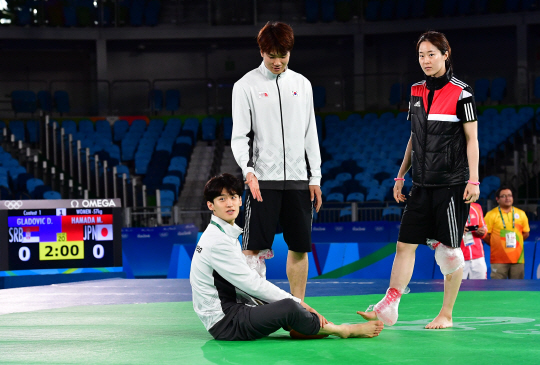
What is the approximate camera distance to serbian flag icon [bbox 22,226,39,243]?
8.87 m

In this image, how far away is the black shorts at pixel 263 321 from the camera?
3.65 meters

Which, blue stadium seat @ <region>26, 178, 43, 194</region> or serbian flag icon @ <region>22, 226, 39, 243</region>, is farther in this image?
blue stadium seat @ <region>26, 178, 43, 194</region>

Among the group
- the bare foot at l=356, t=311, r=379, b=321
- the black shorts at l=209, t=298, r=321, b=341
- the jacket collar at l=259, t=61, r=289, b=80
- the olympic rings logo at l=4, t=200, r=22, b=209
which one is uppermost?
the jacket collar at l=259, t=61, r=289, b=80

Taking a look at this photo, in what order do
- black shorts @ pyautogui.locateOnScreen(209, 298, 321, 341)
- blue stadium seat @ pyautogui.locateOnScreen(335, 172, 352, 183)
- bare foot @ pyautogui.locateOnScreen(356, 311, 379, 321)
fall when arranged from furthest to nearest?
blue stadium seat @ pyautogui.locateOnScreen(335, 172, 352, 183) → bare foot @ pyautogui.locateOnScreen(356, 311, 379, 321) → black shorts @ pyautogui.locateOnScreen(209, 298, 321, 341)

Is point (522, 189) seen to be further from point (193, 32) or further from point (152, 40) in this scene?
point (152, 40)

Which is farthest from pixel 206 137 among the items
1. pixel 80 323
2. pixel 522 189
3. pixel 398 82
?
pixel 80 323

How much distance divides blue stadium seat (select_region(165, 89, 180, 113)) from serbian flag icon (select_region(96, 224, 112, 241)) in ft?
44.9

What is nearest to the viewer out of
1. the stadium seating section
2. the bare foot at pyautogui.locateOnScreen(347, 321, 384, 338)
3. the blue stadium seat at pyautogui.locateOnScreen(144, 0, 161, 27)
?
the bare foot at pyautogui.locateOnScreen(347, 321, 384, 338)

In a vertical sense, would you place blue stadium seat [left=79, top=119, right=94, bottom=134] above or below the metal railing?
below

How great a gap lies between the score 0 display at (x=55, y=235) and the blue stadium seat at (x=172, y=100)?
1371cm

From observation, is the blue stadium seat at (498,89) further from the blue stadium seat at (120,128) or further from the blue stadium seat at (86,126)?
the blue stadium seat at (86,126)

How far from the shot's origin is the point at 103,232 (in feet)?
29.8

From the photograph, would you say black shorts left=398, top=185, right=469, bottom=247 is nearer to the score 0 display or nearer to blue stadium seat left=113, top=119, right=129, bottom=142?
the score 0 display

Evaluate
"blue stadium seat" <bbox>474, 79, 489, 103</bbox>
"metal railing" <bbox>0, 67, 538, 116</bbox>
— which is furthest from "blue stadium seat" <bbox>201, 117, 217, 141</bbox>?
"blue stadium seat" <bbox>474, 79, 489, 103</bbox>
